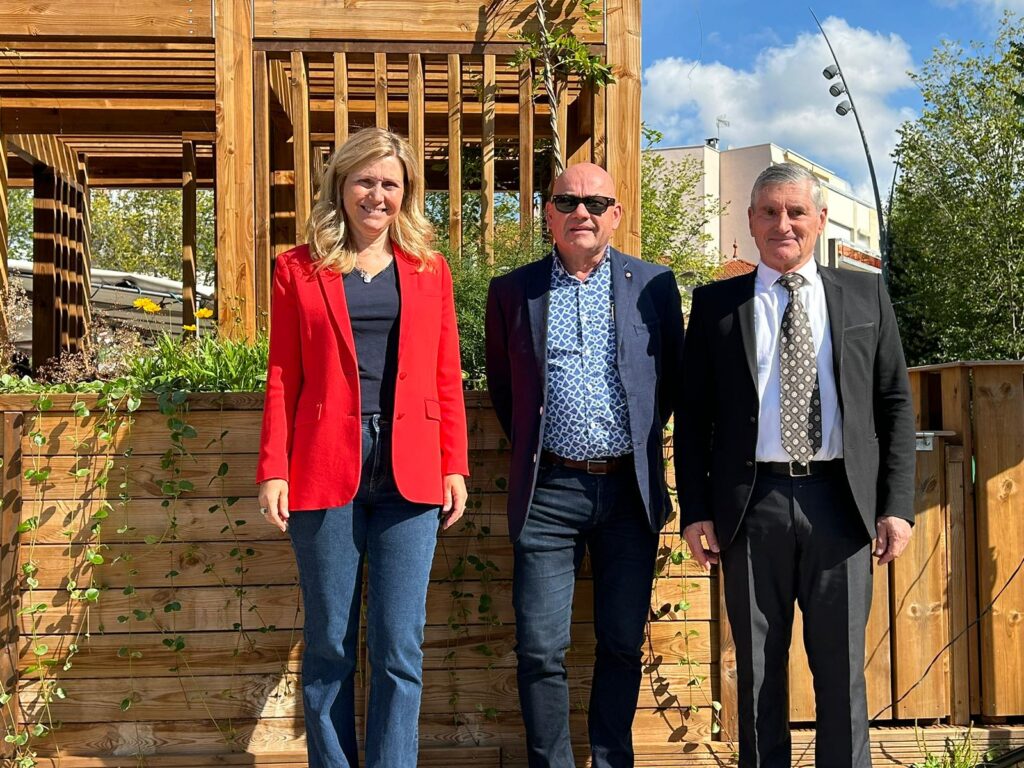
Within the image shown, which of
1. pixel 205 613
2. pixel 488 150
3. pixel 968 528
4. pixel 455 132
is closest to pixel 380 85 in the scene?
pixel 455 132

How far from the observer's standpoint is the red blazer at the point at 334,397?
282cm

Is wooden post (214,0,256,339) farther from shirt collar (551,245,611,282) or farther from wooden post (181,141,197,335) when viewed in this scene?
wooden post (181,141,197,335)

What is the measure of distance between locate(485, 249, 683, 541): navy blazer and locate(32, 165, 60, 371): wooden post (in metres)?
9.96

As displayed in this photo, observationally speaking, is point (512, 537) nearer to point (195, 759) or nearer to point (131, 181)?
point (195, 759)

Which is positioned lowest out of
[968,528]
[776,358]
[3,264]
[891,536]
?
[968,528]

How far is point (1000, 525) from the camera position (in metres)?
3.81

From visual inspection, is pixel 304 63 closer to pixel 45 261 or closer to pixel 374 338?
pixel 374 338

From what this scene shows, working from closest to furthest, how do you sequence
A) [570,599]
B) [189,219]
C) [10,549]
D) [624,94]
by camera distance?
[570,599] < [10,549] < [624,94] < [189,219]

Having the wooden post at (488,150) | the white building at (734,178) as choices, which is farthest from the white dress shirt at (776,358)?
the white building at (734,178)

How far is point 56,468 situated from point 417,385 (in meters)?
1.52

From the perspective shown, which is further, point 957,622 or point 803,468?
point 957,622

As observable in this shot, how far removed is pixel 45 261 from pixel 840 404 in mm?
11151

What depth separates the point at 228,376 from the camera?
3719mm

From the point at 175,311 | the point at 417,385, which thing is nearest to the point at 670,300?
the point at 417,385
